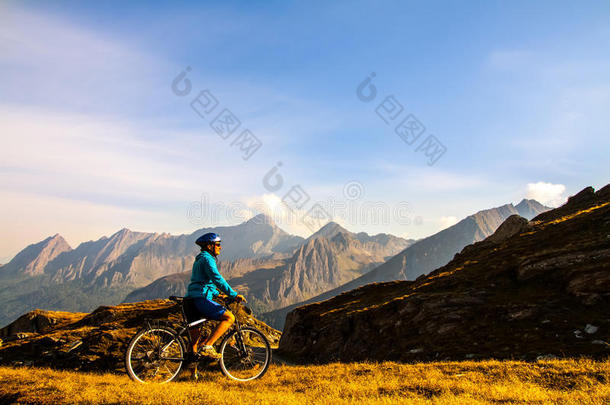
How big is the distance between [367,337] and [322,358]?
4682 mm

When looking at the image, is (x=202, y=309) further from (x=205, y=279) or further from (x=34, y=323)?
(x=34, y=323)

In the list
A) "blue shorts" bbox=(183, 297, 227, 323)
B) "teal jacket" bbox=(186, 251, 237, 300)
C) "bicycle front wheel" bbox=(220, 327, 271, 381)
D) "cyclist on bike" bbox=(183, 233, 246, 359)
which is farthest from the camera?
"bicycle front wheel" bbox=(220, 327, 271, 381)

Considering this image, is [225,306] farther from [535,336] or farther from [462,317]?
[462,317]

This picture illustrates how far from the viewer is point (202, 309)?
10.7 metres

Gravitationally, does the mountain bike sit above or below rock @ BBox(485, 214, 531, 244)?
above

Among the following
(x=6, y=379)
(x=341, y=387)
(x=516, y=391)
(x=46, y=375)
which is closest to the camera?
(x=516, y=391)

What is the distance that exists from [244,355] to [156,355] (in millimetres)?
2808

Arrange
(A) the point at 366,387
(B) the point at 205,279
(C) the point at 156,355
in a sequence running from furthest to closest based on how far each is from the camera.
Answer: (C) the point at 156,355 < (B) the point at 205,279 < (A) the point at 366,387

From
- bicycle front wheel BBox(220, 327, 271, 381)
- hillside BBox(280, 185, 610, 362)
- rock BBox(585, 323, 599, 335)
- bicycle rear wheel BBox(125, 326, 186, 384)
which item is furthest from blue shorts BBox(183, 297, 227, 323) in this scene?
rock BBox(585, 323, 599, 335)

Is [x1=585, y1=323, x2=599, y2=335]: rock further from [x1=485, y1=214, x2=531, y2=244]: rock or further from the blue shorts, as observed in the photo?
[x1=485, y1=214, x2=531, y2=244]: rock

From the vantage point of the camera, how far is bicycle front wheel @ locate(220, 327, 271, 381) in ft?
36.7

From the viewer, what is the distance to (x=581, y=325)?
1622 cm

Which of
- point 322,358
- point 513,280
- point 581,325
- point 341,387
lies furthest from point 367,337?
point 341,387

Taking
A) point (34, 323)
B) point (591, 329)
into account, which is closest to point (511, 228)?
point (591, 329)
